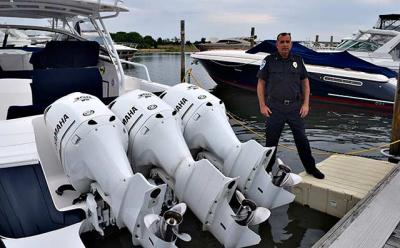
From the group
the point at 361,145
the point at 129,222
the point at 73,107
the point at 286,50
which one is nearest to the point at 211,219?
the point at 129,222

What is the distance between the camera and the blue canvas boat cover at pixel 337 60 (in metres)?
10.4

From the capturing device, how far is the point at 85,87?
466 centimetres

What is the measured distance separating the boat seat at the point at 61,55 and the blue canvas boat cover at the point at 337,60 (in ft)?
19.5

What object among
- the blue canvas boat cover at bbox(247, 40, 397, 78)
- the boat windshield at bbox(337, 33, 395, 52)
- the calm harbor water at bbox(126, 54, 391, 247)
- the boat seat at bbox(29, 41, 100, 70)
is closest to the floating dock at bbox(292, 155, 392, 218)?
the calm harbor water at bbox(126, 54, 391, 247)

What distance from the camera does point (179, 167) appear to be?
3.36 meters

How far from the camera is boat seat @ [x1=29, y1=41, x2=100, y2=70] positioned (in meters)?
5.68

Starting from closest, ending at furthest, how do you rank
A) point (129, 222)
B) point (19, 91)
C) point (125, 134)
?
point (129, 222) → point (125, 134) → point (19, 91)

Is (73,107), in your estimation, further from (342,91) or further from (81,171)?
(342,91)

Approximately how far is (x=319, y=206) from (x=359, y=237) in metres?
1.31

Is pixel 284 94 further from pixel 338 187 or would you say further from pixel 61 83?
pixel 61 83

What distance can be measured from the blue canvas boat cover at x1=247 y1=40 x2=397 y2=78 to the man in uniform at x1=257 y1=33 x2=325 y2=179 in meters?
6.33

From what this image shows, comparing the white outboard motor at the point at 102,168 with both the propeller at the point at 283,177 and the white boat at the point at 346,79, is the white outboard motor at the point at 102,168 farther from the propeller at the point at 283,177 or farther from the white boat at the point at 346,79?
the white boat at the point at 346,79

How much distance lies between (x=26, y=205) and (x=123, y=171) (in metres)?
0.74

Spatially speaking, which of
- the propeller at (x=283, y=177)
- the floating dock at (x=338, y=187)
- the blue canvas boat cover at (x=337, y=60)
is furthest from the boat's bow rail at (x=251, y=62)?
the propeller at (x=283, y=177)
